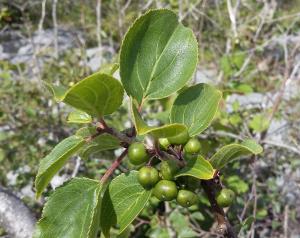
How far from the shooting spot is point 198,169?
0.88 meters

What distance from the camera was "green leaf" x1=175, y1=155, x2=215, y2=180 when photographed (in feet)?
2.84

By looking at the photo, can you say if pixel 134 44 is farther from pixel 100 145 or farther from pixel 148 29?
pixel 100 145

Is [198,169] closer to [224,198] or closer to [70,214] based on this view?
[224,198]

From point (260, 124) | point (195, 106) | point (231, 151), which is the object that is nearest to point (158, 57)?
point (195, 106)

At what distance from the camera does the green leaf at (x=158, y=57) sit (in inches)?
37.1

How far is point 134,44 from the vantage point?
37.1 inches

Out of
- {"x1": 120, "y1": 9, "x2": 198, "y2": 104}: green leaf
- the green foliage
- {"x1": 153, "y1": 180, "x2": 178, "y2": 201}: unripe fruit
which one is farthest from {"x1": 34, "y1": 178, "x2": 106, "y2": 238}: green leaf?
{"x1": 120, "y1": 9, "x2": 198, "y2": 104}: green leaf

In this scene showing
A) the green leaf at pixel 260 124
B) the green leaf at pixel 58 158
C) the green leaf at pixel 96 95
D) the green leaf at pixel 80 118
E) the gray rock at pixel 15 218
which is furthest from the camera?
the green leaf at pixel 260 124

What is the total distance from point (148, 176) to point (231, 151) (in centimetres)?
16

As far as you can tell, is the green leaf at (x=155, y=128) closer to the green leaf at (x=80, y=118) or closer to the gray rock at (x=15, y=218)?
the green leaf at (x=80, y=118)

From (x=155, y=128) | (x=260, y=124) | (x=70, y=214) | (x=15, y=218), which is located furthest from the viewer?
(x=260, y=124)

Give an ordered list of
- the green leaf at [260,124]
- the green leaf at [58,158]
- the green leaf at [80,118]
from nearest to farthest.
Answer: the green leaf at [58,158], the green leaf at [80,118], the green leaf at [260,124]

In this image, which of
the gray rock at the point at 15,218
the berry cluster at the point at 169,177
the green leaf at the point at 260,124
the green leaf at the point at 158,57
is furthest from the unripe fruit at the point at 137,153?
the green leaf at the point at 260,124

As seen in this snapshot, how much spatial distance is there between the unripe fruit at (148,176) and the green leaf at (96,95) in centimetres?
12
